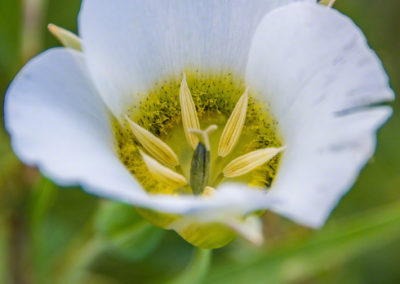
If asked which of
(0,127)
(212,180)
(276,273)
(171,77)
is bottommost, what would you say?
(276,273)

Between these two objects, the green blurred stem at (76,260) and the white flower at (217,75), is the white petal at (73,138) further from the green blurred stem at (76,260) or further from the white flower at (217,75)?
the green blurred stem at (76,260)

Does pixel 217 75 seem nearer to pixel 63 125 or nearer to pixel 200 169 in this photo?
pixel 200 169

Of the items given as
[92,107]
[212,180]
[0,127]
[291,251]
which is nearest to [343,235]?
[291,251]

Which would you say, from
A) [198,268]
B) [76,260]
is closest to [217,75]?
[198,268]

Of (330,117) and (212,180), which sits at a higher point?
(330,117)

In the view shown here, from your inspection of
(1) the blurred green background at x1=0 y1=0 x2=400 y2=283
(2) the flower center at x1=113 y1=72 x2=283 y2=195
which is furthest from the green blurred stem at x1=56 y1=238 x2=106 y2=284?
(2) the flower center at x1=113 y1=72 x2=283 y2=195

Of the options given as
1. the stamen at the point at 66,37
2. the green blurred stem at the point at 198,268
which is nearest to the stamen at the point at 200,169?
the green blurred stem at the point at 198,268

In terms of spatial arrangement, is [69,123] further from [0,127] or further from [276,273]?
[0,127]

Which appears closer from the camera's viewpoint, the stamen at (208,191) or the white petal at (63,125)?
the white petal at (63,125)
